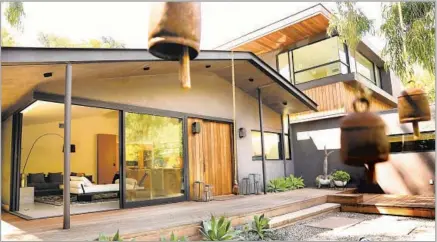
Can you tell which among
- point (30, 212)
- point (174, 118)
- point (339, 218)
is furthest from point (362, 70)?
point (30, 212)

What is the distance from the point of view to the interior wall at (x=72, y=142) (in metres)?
10.5

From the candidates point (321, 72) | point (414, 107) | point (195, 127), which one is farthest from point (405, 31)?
point (321, 72)

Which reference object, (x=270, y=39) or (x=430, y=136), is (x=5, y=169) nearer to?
(x=270, y=39)

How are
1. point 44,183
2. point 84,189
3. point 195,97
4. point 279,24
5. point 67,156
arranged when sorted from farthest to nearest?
point 44,183, point 279,24, point 195,97, point 84,189, point 67,156

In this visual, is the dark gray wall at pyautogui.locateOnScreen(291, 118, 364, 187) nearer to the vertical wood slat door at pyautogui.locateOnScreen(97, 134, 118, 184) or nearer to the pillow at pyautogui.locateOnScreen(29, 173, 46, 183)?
the vertical wood slat door at pyautogui.locateOnScreen(97, 134, 118, 184)

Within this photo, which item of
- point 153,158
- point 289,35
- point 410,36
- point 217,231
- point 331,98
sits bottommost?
point 217,231

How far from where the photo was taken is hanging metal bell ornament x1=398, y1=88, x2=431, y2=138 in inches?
47.0

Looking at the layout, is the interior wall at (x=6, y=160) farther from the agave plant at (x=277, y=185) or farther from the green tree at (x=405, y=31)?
the green tree at (x=405, y=31)

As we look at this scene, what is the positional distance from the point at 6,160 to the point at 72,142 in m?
4.34

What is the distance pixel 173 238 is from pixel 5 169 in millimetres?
5253

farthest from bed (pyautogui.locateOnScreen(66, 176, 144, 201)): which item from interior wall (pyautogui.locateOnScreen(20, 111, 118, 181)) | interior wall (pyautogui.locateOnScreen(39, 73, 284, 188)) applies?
interior wall (pyautogui.locateOnScreen(20, 111, 118, 181))

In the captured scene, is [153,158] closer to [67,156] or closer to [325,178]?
[67,156]

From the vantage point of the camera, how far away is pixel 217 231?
420cm

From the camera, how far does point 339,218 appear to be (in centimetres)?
611
